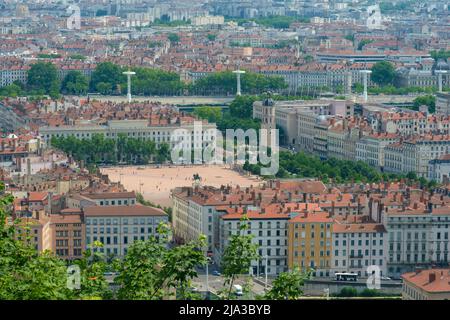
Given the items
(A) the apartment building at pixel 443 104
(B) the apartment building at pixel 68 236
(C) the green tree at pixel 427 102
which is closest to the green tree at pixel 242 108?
(C) the green tree at pixel 427 102

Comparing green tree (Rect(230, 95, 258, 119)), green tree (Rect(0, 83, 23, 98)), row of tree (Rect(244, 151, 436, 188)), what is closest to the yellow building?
row of tree (Rect(244, 151, 436, 188))

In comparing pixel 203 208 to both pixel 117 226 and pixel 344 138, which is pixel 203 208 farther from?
pixel 344 138

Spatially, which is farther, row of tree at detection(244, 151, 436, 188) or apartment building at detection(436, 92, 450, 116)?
apartment building at detection(436, 92, 450, 116)

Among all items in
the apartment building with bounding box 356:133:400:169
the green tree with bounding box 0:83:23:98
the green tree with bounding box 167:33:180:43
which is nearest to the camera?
the apartment building with bounding box 356:133:400:169

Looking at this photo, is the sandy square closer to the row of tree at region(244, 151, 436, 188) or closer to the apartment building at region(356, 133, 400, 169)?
→ the row of tree at region(244, 151, 436, 188)

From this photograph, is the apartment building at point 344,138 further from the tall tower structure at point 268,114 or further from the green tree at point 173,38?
the green tree at point 173,38

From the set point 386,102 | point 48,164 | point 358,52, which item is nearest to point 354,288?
point 48,164

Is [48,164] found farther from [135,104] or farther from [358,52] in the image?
[358,52]
